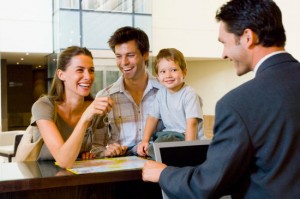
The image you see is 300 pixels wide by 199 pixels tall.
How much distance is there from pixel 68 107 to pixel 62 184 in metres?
0.71

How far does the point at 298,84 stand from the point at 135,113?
1461 mm

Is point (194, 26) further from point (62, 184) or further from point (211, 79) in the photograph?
point (62, 184)

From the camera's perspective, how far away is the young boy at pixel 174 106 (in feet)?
8.18

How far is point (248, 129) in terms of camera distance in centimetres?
124

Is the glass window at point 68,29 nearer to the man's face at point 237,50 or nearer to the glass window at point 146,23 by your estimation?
the glass window at point 146,23

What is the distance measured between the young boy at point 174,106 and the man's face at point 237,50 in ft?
3.38

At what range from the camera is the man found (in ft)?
8.21

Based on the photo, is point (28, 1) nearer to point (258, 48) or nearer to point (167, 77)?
point (167, 77)

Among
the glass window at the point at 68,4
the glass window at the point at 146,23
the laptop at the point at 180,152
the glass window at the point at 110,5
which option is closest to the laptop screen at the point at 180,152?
the laptop at the point at 180,152

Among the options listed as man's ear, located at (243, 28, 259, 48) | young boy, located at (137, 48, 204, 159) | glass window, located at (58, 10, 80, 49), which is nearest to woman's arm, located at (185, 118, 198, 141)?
young boy, located at (137, 48, 204, 159)

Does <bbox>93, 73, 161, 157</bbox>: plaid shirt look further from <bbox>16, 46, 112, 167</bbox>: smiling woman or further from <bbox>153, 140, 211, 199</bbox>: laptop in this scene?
→ <bbox>153, 140, 211, 199</bbox>: laptop

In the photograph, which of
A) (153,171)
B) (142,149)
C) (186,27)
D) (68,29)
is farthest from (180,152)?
(186,27)

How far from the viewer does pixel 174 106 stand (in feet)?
8.55

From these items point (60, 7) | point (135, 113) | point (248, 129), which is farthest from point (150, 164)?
point (60, 7)
